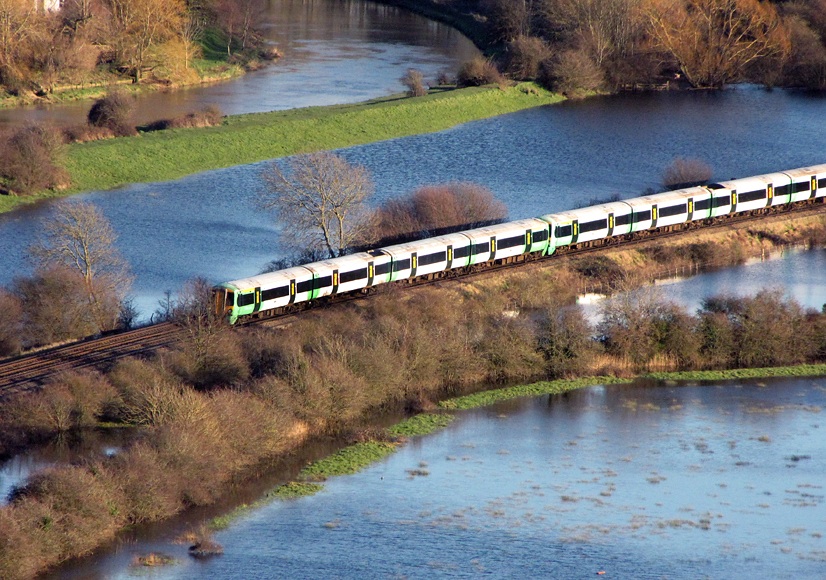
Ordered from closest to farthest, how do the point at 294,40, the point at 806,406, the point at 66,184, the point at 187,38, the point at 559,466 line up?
the point at 559,466
the point at 806,406
the point at 66,184
the point at 187,38
the point at 294,40

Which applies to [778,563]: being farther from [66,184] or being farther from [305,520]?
[66,184]

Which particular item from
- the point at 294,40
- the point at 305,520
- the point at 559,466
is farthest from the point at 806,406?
the point at 294,40

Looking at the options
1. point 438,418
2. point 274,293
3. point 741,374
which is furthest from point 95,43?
point 741,374

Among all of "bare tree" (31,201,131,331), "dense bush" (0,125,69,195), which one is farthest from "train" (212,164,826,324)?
"dense bush" (0,125,69,195)

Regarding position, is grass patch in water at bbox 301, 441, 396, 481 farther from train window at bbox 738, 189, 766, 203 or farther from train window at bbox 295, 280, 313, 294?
train window at bbox 738, 189, 766, 203

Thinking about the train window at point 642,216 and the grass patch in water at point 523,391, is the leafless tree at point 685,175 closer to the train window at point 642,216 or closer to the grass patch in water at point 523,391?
the train window at point 642,216
